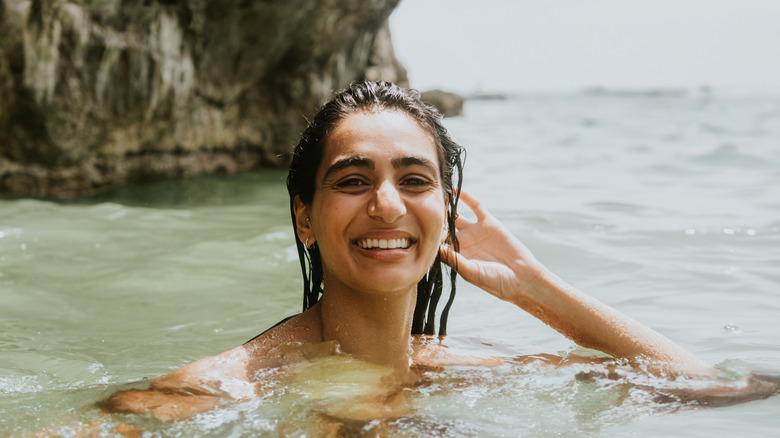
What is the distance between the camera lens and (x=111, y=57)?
26.5 feet

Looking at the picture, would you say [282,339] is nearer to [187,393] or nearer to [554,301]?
[187,393]

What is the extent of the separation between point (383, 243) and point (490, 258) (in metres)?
0.94

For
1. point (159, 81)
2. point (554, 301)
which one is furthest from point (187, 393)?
point (159, 81)

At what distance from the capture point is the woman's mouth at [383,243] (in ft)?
8.27

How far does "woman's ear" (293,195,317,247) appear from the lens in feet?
9.22

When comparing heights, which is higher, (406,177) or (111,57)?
(111,57)

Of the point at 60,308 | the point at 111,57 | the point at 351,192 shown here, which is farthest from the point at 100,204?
the point at 351,192

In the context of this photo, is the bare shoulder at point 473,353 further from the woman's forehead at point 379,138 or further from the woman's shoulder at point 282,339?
the woman's forehead at point 379,138

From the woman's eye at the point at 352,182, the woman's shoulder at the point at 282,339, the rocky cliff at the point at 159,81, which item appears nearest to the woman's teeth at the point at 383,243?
the woman's eye at the point at 352,182

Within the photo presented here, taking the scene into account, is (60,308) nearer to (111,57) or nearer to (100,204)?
(100,204)

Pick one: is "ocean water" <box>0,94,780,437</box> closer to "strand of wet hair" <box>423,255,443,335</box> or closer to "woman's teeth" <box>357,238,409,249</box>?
"strand of wet hair" <box>423,255,443,335</box>

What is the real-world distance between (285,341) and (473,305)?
2114mm

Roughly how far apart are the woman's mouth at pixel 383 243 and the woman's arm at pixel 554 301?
2.06ft

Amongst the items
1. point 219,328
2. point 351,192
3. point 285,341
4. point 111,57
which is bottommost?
point 219,328
